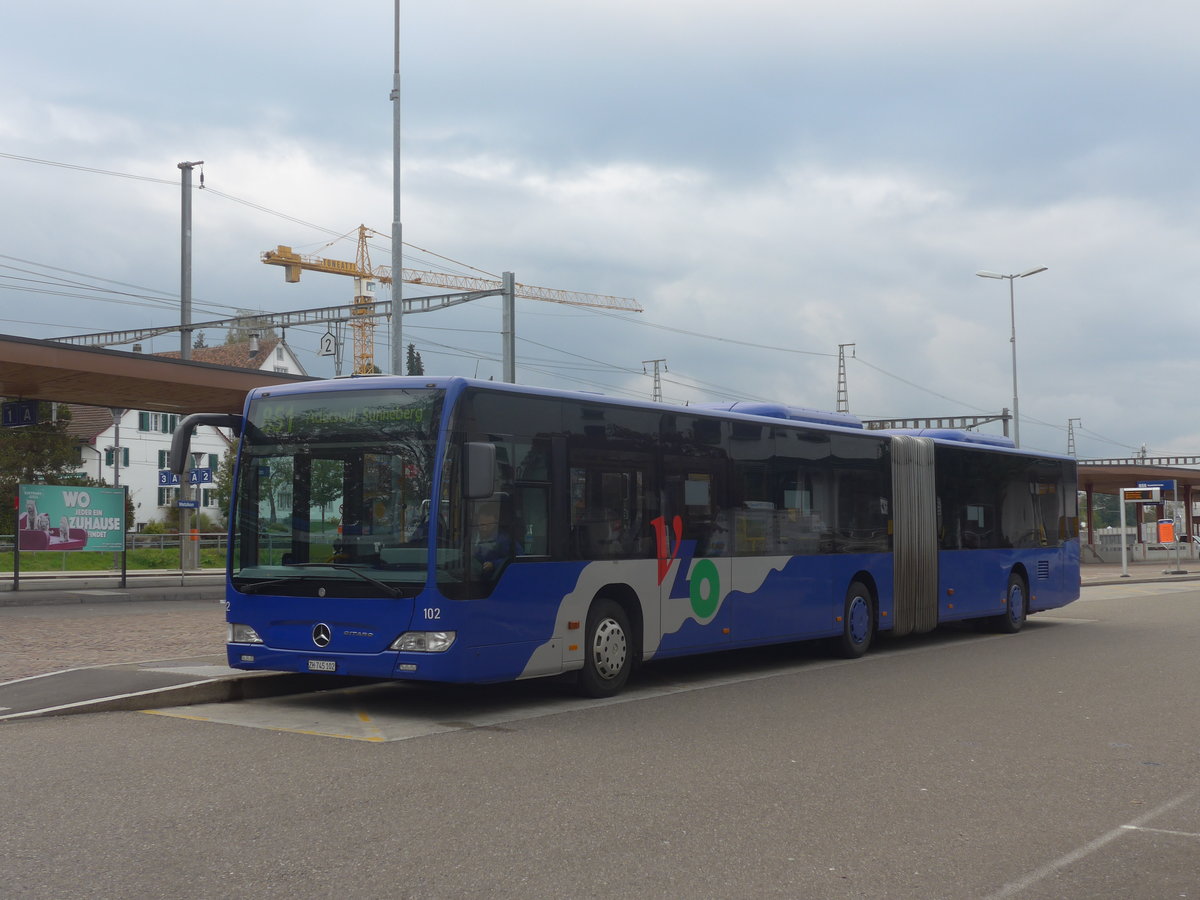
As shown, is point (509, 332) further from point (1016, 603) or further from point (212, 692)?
point (212, 692)

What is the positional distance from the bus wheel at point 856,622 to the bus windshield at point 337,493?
721cm

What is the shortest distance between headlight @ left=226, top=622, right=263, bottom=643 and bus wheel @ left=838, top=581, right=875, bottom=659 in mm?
7550

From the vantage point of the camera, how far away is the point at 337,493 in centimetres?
1088

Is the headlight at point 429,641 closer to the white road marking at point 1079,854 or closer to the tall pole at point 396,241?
the white road marking at point 1079,854

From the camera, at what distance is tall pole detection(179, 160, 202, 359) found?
37.3 metres

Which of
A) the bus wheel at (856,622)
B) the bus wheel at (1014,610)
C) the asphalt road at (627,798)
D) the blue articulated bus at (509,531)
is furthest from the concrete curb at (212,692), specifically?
the bus wheel at (1014,610)

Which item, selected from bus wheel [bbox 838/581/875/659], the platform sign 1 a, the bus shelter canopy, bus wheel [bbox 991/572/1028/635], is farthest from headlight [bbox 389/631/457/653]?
the platform sign 1 a

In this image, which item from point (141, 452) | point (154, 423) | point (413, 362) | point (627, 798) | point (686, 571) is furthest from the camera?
point (413, 362)

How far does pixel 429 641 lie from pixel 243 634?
1.91 metres

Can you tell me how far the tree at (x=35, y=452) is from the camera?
135 feet

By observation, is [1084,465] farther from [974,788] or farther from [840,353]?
[974,788]

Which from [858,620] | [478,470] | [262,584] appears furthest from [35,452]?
[478,470]

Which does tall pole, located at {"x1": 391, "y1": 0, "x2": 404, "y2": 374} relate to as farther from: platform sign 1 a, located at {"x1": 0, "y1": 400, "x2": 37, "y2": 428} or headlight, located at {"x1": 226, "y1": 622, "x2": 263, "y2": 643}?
headlight, located at {"x1": 226, "y1": 622, "x2": 263, "y2": 643}

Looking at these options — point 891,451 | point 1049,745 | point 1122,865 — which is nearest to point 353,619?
point 1049,745
